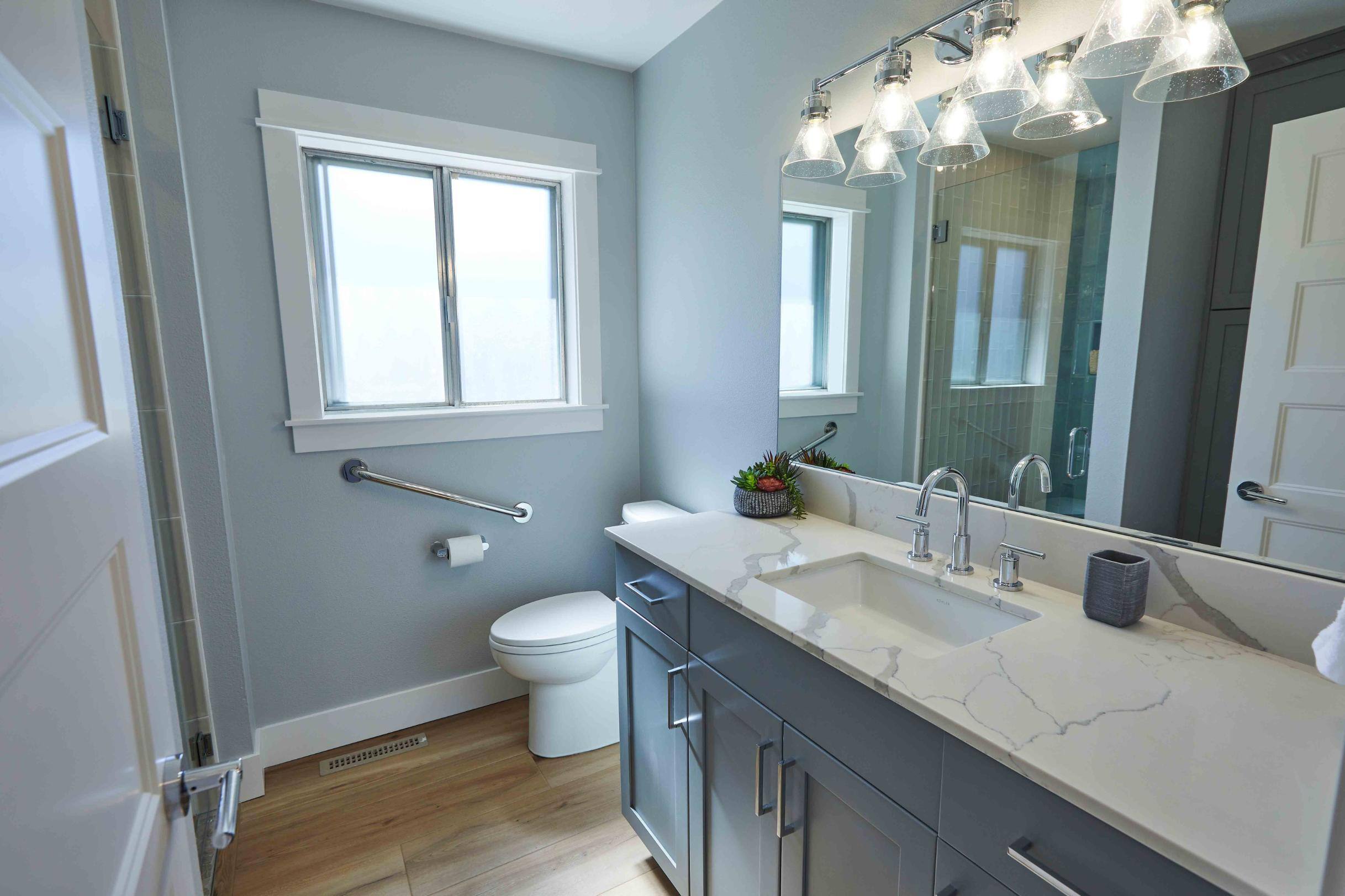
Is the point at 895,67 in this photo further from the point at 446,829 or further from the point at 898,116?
the point at 446,829

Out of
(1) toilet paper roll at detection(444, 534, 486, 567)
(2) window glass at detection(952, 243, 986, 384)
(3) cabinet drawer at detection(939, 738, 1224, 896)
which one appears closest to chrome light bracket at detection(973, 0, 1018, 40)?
(2) window glass at detection(952, 243, 986, 384)

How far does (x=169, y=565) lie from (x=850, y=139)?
209 cm

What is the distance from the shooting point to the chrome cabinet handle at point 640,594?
5.15 feet

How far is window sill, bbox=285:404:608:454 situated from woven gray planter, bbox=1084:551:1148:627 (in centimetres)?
186

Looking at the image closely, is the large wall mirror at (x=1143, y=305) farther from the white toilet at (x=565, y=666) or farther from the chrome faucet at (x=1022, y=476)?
the white toilet at (x=565, y=666)

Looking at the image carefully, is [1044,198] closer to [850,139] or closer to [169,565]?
[850,139]

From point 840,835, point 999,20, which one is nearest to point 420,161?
point 999,20

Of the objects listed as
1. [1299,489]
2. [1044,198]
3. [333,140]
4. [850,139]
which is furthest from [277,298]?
[1299,489]

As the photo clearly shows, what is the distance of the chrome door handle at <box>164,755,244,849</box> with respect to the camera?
648 millimetres

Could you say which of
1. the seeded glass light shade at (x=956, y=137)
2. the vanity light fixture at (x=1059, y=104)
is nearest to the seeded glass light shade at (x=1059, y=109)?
the vanity light fixture at (x=1059, y=104)

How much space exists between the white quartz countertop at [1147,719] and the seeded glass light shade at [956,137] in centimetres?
88

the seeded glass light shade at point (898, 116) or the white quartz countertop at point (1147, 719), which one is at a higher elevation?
the seeded glass light shade at point (898, 116)

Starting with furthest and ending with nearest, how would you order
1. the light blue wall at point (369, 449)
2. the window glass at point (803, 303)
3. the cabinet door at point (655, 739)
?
the light blue wall at point (369, 449)
the window glass at point (803, 303)
the cabinet door at point (655, 739)

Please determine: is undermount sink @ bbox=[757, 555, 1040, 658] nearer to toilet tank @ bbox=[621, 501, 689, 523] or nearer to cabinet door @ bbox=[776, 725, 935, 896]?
cabinet door @ bbox=[776, 725, 935, 896]
